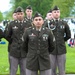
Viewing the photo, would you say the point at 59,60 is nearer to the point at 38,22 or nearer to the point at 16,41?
the point at 16,41

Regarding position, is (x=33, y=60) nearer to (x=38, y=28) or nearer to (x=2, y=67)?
(x=38, y=28)

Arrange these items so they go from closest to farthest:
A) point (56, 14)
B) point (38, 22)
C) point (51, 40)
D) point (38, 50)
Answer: point (38, 22) → point (38, 50) → point (51, 40) → point (56, 14)

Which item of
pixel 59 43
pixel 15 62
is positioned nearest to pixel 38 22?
pixel 15 62

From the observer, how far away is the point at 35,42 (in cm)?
705

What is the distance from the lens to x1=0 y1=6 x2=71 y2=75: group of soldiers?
7.07 m

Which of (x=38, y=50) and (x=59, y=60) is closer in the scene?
(x=38, y=50)

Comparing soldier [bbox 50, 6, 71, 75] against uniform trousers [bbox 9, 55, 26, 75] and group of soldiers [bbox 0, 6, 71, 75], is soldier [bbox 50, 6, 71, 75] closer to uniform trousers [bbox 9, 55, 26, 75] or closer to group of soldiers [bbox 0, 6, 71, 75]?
group of soldiers [bbox 0, 6, 71, 75]

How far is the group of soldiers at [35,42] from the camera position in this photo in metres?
7.07

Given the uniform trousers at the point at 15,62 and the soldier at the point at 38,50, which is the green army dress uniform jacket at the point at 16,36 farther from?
the soldier at the point at 38,50

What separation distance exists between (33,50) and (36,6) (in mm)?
70757

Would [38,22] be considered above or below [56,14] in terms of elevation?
below

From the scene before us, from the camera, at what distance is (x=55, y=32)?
358 inches

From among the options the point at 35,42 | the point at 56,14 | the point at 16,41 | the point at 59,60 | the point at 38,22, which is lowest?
the point at 59,60

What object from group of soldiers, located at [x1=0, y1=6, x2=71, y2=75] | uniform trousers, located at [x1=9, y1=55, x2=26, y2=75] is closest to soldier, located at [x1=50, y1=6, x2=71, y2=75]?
group of soldiers, located at [x1=0, y1=6, x2=71, y2=75]
